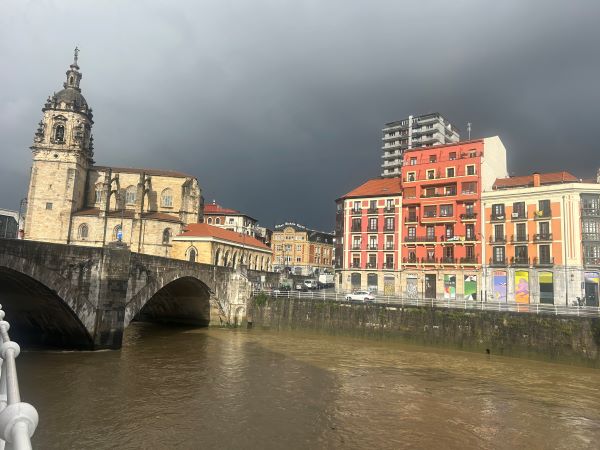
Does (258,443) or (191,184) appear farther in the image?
(191,184)

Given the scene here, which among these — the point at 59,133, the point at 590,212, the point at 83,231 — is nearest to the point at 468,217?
the point at 590,212

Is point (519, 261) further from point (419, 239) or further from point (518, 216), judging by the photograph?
point (419, 239)

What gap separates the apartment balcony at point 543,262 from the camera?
158 feet

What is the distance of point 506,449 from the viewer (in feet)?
47.6

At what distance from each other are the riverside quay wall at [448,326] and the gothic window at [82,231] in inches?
1421

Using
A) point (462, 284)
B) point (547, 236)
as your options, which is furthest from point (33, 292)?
point (547, 236)

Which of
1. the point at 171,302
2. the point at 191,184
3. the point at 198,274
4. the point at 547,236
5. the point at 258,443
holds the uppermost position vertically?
the point at 191,184

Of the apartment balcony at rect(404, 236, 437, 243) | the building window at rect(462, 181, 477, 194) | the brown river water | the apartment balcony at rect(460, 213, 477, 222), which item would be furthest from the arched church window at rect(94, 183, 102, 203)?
the building window at rect(462, 181, 477, 194)

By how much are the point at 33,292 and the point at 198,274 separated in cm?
1584

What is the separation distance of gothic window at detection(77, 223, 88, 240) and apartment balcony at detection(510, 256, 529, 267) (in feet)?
201

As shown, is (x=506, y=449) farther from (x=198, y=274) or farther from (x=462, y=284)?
(x=462, y=284)

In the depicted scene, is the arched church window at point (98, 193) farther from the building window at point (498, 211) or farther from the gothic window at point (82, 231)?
the building window at point (498, 211)

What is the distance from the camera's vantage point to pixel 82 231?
6794 cm

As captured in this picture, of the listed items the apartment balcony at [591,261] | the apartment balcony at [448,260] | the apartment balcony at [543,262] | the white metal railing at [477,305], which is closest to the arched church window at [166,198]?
the white metal railing at [477,305]
